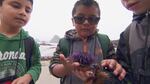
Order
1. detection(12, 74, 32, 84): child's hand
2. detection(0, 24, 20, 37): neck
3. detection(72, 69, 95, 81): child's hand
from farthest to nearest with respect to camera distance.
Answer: detection(0, 24, 20, 37): neck → detection(12, 74, 32, 84): child's hand → detection(72, 69, 95, 81): child's hand

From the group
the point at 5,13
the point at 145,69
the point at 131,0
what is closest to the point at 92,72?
the point at 145,69

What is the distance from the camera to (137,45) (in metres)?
1.18

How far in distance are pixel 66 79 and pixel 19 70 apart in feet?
0.83

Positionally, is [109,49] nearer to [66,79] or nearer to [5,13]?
[66,79]

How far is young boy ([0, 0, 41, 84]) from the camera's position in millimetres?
1364

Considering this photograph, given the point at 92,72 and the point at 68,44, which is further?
the point at 68,44

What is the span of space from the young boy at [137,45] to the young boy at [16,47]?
1.62ft

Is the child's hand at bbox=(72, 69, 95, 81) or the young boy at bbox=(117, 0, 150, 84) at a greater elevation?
the young boy at bbox=(117, 0, 150, 84)

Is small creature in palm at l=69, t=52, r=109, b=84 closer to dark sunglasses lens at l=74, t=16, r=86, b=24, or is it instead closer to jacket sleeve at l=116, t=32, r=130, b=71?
jacket sleeve at l=116, t=32, r=130, b=71

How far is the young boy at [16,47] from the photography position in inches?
53.7

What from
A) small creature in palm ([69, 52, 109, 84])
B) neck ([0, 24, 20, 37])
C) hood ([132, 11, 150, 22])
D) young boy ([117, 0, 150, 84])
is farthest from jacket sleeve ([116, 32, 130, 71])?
neck ([0, 24, 20, 37])

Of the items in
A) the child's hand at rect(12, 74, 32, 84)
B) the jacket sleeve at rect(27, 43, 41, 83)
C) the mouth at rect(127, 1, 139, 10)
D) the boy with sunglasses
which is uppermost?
the mouth at rect(127, 1, 139, 10)

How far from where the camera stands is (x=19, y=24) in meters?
1.43

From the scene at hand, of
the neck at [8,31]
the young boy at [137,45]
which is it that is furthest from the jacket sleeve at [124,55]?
the neck at [8,31]
